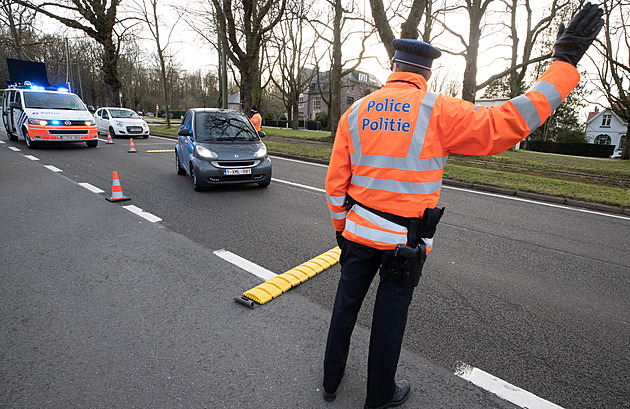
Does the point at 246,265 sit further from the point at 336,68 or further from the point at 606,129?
the point at 606,129

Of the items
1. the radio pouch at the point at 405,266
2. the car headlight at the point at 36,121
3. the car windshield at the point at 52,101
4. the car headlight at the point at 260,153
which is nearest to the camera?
the radio pouch at the point at 405,266

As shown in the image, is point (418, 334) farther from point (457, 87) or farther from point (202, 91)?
point (202, 91)

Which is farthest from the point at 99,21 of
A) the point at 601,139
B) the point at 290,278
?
the point at 601,139

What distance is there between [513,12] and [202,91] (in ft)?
175

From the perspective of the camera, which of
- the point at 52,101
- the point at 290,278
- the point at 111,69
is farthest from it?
the point at 111,69

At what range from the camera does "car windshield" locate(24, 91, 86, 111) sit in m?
13.6

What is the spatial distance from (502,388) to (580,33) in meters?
2.15

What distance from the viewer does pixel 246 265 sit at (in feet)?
13.9

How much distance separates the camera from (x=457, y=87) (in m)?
57.0

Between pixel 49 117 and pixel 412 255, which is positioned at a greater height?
pixel 49 117

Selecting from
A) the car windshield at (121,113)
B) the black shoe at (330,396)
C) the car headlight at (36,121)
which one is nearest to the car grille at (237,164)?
the black shoe at (330,396)

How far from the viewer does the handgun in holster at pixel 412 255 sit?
78.3 inches

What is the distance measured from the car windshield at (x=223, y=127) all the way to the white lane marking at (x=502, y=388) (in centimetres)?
693

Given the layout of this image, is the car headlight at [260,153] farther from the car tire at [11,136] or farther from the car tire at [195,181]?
the car tire at [11,136]
